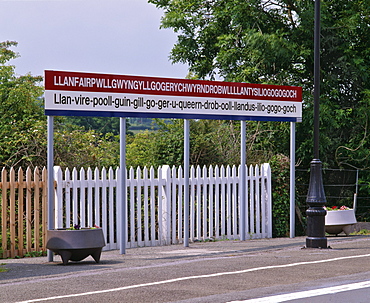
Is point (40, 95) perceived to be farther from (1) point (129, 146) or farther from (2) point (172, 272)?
(2) point (172, 272)

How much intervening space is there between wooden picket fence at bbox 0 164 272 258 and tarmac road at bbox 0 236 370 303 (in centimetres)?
69

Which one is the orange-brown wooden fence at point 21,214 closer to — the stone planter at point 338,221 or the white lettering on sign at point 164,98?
the white lettering on sign at point 164,98

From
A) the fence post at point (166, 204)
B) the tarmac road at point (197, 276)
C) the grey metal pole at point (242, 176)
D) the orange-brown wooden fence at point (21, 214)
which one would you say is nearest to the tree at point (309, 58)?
the grey metal pole at point (242, 176)

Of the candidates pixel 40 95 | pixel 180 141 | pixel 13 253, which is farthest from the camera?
pixel 40 95

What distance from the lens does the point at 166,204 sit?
14.6 meters

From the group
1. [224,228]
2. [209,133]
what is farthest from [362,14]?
[224,228]

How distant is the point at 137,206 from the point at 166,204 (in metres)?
0.85

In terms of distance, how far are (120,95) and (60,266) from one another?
11.4 ft

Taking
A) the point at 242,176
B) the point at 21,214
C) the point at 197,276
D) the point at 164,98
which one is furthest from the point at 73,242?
the point at 242,176

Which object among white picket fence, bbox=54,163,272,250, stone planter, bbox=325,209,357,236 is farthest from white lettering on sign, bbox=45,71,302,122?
stone planter, bbox=325,209,357,236

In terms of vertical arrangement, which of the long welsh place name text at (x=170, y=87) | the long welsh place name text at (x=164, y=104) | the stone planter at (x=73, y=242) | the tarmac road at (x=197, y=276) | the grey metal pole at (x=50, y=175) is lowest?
the tarmac road at (x=197, y=276)

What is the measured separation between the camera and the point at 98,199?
530 inches

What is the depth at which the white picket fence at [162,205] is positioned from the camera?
1325 centimetres

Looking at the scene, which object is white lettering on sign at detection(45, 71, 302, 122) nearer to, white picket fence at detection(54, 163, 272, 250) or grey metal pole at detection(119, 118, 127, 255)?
grey metal pole at detection(119, 118, 127, 255)
